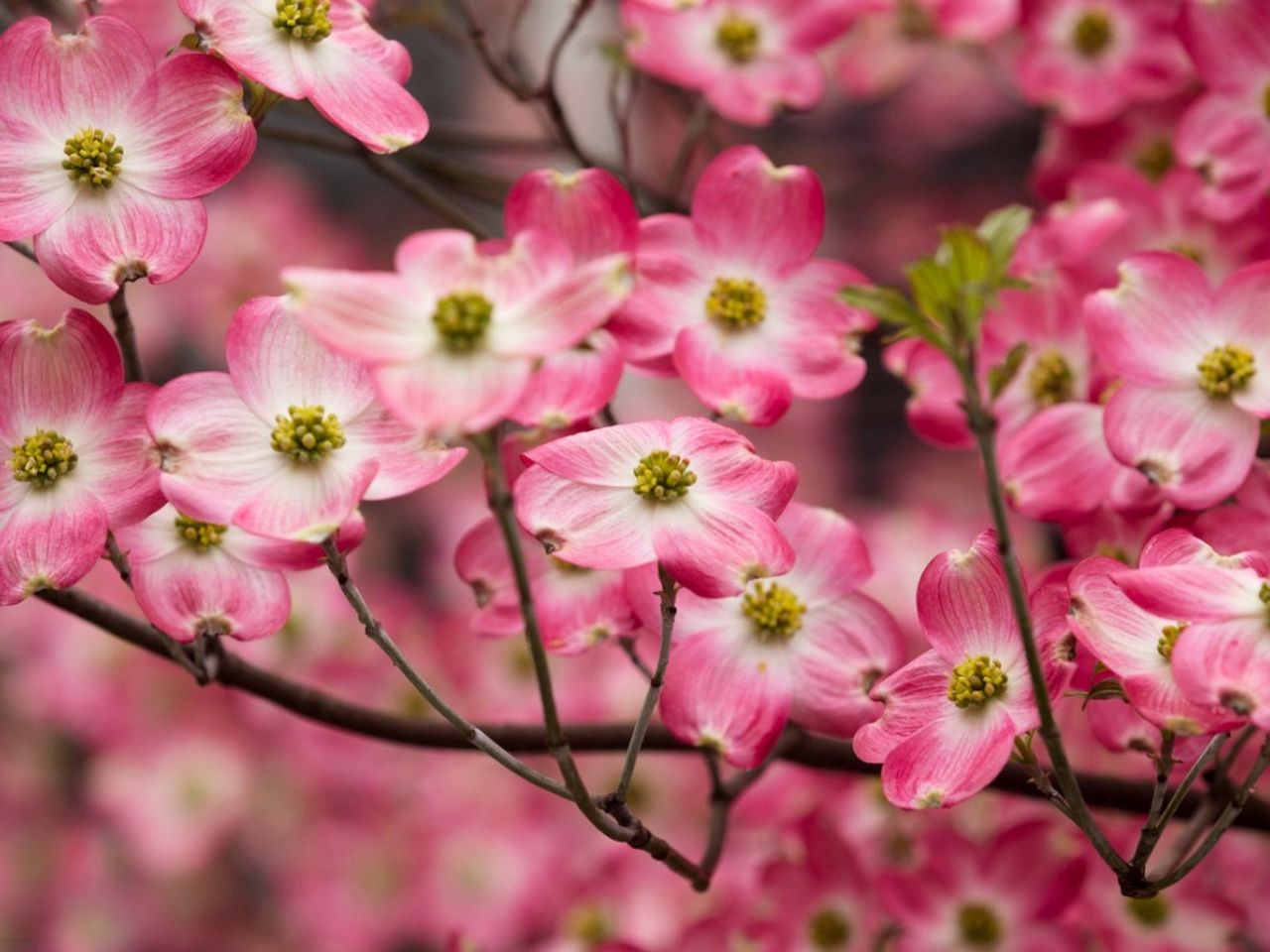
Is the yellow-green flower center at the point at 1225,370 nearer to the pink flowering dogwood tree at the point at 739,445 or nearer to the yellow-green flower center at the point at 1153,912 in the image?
the pink flowering dogwood tree at the point at 739,445

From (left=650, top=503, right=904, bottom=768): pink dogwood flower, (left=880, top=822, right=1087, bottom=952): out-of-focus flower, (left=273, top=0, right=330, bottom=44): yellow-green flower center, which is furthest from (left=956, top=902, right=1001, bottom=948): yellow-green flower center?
(left=273, top=0, right=330, bottom=44): yellow-green flower center

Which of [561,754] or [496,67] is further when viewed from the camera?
[496,67]

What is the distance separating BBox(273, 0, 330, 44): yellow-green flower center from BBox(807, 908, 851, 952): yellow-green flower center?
49 cm

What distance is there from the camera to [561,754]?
16.3 inches

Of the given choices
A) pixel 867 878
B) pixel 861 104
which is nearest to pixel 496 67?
pixel 867 878

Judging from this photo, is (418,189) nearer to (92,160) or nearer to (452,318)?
(92,160)

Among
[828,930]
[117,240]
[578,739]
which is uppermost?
[117,240]

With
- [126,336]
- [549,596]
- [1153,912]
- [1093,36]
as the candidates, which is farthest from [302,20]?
[1153,912]

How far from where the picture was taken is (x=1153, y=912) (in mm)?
679

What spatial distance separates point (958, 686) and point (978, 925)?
25cm

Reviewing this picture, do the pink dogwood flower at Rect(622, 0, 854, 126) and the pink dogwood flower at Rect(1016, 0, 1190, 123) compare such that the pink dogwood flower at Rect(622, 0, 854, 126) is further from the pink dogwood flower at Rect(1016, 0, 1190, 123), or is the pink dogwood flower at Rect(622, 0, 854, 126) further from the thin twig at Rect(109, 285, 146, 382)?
the thin twig at Rect(109, 285, 146, 382)

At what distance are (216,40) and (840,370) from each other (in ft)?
0.91

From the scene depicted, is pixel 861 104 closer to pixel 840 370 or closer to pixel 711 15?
pixel 711 15

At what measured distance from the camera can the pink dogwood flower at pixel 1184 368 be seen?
52 centimetres
